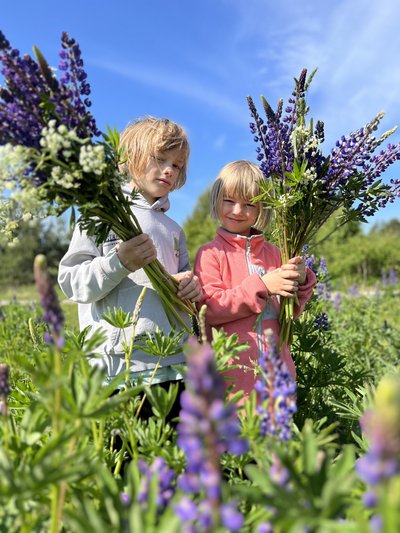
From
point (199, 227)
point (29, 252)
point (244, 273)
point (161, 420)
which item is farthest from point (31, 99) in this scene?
point (29, 252)

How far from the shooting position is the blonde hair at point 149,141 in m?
2.40

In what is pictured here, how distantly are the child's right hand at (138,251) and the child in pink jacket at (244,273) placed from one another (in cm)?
51

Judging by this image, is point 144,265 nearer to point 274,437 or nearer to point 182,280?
point 182,280

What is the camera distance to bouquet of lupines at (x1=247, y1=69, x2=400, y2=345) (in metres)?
2.07

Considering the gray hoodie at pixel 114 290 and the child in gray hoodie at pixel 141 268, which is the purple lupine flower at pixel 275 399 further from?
the gray hoodie at pixel 114 290

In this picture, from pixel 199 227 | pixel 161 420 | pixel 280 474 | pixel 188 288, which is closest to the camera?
pixel 280 474

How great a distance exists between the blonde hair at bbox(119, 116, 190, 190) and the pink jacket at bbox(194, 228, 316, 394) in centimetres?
54

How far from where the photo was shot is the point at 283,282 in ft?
7.22

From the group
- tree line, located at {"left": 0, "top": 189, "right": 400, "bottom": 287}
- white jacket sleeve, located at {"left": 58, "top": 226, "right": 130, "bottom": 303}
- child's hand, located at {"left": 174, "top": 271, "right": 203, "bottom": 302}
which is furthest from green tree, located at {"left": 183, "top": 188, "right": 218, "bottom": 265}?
child's hand, located at {"left": 174, "top": 271, "right": 203, "bottom": 302}

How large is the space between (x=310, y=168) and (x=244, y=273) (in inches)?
28.8

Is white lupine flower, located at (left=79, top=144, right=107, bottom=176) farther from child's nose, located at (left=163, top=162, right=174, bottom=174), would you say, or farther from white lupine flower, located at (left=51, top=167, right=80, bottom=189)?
child's nose, located at (left=163, top=162, right=174, bottom=174)

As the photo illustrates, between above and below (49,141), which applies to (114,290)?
below

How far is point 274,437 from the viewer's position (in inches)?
46.9

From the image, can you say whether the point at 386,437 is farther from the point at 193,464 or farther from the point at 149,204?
the point at 149,204
